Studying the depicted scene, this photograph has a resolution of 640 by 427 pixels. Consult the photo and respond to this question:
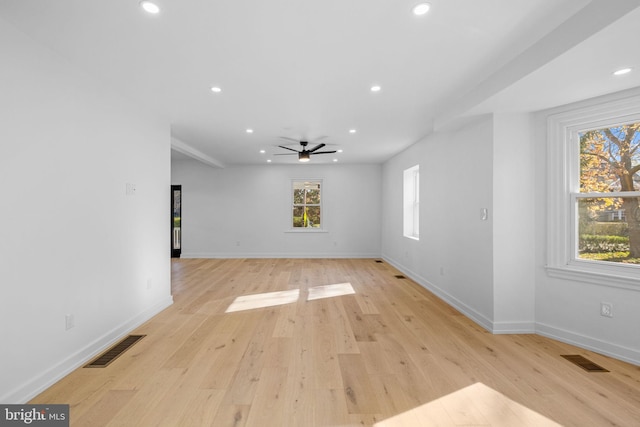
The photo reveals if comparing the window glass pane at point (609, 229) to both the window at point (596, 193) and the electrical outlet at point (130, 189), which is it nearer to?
the window at point (596, 193)

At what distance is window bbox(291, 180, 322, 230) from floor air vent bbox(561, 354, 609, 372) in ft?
19.8

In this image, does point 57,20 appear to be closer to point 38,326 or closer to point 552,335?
point 38,326

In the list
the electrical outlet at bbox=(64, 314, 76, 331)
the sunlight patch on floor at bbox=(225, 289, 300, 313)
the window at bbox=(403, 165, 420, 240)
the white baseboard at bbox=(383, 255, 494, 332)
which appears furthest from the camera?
the window at bbox=(403, 165, 420, 240)

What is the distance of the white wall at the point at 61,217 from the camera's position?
195 centimetres

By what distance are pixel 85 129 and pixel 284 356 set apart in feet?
8.61

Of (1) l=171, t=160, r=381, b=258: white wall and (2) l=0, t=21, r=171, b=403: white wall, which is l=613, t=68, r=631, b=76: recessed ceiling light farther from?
(1) l=171, t=160, r=381, b=258: white wall

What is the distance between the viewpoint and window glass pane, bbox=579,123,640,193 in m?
2.70

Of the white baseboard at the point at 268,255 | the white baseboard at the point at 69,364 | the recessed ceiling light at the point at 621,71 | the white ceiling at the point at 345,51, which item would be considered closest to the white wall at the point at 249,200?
the white baseboard at the point at 268,255

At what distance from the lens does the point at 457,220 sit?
4.01 m

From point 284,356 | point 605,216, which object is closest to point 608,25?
point 605,216

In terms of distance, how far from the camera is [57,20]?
6.35ft

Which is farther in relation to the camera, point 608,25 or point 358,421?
point 358,421

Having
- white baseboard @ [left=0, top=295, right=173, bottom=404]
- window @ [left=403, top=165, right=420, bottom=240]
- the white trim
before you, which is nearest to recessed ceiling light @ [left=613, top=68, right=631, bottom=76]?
window @ [left=403, top=165, right=420, bottom=240]

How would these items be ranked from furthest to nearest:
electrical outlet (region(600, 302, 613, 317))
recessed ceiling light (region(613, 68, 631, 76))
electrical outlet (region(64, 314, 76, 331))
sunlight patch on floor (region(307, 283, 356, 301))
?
sunlight patch on floor (region(307, 283, 356, 301))
electrical outlet (region(600, 302, 613, 317))
electrical outlet (region(64, 314, 76, 331))
recessed ceiling light (region(613, 68, 631, 76))
